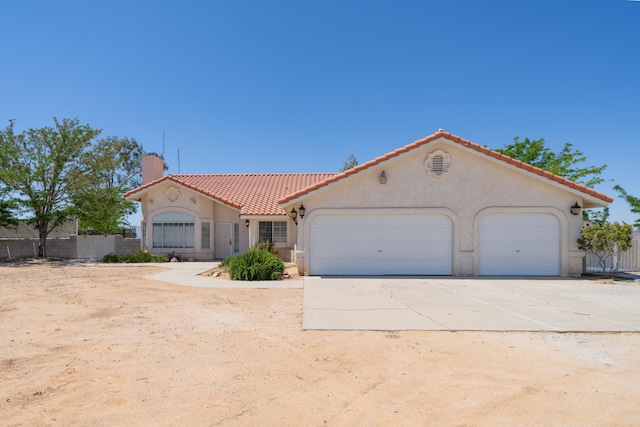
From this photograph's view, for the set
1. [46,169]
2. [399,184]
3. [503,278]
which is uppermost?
[46,169]

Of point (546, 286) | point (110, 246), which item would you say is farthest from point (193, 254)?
point (546, 286)

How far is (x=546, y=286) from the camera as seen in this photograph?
12.6 metres

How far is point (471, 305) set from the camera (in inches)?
368

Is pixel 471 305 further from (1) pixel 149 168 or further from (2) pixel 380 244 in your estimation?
(1) pixel 149 168

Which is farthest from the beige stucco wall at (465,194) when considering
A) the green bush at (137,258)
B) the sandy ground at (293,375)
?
the green bush at (137,258)

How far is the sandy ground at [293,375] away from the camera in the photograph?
397 centimetres

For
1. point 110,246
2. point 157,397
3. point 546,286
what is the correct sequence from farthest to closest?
point 110,246 → point 546,286 → point 157,397

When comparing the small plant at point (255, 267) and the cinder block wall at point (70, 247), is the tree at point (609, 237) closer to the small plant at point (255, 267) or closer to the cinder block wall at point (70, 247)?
the small plant at point (255, 267)

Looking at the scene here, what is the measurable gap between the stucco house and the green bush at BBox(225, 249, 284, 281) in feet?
3.67

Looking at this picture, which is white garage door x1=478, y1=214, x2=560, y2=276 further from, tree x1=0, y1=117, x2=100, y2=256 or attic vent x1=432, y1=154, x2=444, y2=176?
tree x1=0, y1=117, x2=100, y2=256

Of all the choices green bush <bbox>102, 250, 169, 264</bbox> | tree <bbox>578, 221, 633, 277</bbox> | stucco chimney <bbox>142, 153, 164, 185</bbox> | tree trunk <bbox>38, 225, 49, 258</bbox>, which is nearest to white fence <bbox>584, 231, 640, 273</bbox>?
tree <bbox>578, 221, 633, 277</bbox>

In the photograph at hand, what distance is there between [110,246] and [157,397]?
26.1m

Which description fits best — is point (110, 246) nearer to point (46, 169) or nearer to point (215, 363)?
point (46, 169)

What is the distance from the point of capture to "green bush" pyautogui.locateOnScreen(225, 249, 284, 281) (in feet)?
47.3
